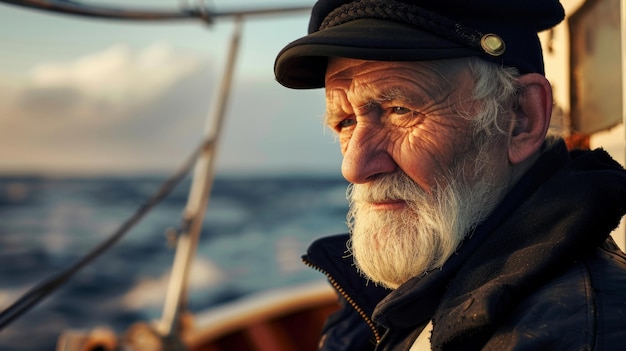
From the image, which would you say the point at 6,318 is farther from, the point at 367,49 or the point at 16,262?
the point at 16,262

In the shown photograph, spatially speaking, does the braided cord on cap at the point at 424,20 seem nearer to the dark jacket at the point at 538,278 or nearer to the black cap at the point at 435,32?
the black cap at the point at 435,32

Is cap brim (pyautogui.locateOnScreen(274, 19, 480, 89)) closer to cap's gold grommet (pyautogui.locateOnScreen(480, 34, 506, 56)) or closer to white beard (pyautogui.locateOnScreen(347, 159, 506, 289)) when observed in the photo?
cap's gold grommet (pyautogui.locateOnScreen(480, 34, 506, 56))

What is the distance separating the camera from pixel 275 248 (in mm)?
24359

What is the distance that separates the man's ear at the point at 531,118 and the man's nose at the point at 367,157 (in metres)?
0.26

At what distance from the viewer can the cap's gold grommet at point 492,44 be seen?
52.2 inches

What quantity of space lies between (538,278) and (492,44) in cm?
49

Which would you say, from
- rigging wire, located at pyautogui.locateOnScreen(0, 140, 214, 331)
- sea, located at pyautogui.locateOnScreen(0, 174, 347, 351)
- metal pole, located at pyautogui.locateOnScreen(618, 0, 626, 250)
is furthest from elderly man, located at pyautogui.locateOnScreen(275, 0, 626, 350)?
sea, located at pyautogui.locateOnScreen(0, 174, 347, 351)

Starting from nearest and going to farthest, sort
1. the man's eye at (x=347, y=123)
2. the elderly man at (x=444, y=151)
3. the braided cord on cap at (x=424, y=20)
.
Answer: the elderly man at (x=444, y=151) → the braided cord on cap at (x=424, y=20) → the man's eye at (x=347, y=123)

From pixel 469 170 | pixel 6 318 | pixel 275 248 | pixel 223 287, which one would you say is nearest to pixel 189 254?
pixel 6 318

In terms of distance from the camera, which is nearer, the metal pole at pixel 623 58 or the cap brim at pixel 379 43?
the cap brim at pixel 379 43

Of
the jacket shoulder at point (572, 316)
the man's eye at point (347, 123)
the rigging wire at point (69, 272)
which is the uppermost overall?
the rigging wire at point (69, 272)

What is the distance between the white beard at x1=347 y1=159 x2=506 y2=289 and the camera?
1374 mm

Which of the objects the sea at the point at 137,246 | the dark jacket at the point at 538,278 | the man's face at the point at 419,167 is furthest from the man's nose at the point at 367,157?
the sea at the point at 137,246

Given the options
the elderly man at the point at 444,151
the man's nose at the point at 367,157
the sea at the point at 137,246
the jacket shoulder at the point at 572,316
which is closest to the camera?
the jacket shoulder at the point at 572,316
